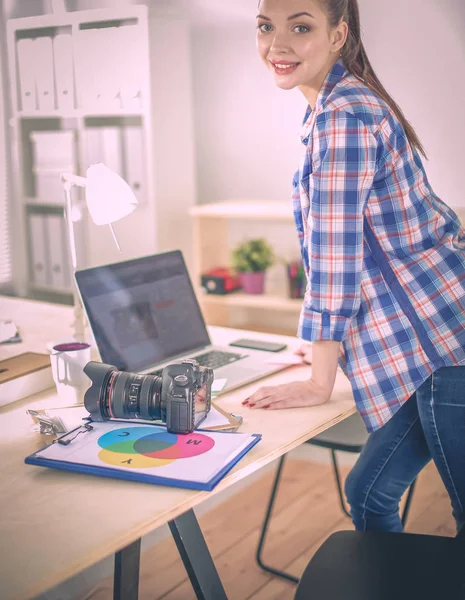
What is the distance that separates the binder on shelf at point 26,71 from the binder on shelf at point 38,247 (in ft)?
6.07

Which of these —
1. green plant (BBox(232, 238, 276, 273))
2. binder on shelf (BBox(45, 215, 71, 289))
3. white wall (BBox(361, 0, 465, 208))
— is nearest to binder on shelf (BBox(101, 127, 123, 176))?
binder on shelf (BBox(45, 215, 71, 289))

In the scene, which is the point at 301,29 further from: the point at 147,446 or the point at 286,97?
the point at 286,97

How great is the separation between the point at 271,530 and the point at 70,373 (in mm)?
1284

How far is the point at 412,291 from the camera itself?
56.9 inches

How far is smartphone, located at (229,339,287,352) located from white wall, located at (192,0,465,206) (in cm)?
136

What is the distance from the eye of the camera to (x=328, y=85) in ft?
4.79

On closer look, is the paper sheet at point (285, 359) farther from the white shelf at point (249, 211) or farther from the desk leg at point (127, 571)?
the white shelf at point (249, 211)

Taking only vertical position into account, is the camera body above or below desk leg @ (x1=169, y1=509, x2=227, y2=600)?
above

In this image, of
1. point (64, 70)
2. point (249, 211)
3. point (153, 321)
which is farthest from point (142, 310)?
point (249, 211)

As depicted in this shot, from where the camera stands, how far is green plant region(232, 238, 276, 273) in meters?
3.58

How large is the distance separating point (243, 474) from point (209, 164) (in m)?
2.97

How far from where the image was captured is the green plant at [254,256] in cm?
358

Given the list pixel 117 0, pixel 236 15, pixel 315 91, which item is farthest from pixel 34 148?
pixel 315 91

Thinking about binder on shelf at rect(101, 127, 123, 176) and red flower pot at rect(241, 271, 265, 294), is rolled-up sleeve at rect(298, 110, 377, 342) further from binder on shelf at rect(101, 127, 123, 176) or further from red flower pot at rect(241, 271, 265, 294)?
binder on shelf at rect(101, 127, 123, 176)
